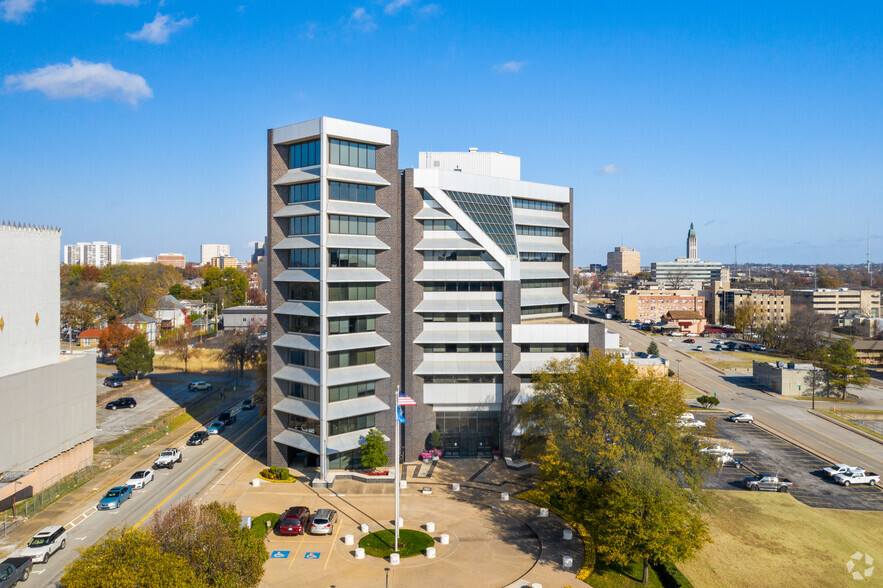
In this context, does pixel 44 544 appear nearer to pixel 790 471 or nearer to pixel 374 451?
pixel 374 451

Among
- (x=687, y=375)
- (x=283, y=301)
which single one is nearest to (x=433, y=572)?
(x=283, y=301)

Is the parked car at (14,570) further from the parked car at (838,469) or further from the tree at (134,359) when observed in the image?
the parked car at (838,469)

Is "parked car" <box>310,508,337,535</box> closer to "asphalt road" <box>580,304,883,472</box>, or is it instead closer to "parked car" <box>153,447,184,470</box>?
"parked car" <box>153,447,184,470</box>

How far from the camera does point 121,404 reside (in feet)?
237

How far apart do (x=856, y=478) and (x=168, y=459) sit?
66.0 metres

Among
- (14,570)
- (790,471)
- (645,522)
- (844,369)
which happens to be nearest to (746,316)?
(844,369)

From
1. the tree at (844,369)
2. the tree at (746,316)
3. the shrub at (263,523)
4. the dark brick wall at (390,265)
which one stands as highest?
the dark brick wall at (390,265)

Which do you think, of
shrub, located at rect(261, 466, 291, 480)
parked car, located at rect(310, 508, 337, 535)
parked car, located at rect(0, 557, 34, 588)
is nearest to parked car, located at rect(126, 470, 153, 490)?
shrub, located at rect(261, 466, 291, 480)

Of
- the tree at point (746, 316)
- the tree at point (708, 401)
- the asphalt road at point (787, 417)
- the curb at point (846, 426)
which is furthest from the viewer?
the tree at point (746, 316)

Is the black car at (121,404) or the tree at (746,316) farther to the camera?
the tree at (746,316)

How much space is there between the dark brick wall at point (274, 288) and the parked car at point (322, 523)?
46.1 feet

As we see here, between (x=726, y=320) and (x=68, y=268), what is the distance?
208942 mm

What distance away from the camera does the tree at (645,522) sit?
98.2 feet

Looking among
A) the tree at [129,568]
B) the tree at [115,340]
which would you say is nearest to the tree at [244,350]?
the tree at [115,340]
